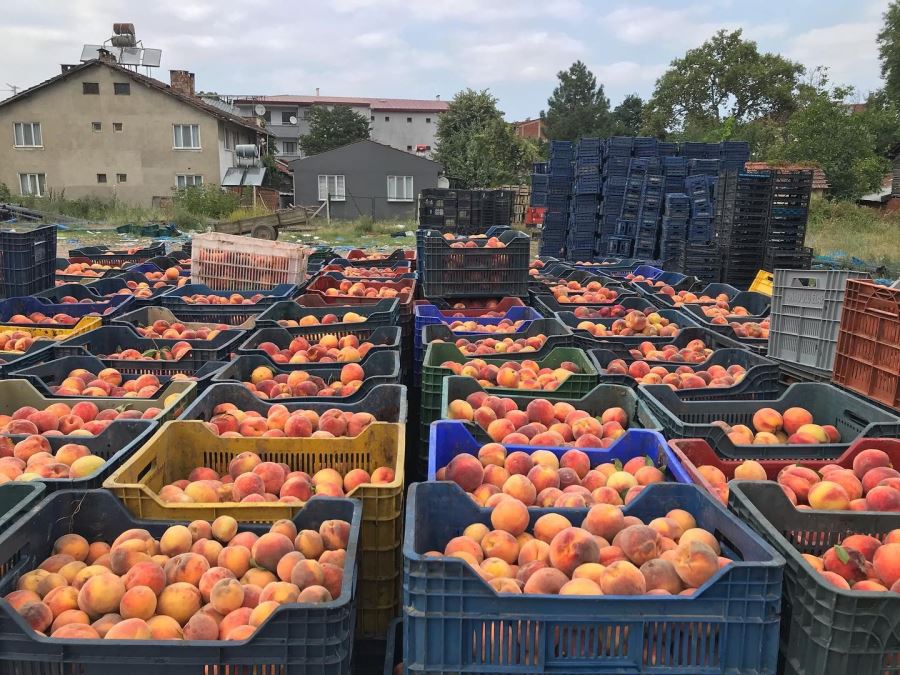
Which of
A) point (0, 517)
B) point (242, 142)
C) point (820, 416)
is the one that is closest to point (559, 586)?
point (0, 517)

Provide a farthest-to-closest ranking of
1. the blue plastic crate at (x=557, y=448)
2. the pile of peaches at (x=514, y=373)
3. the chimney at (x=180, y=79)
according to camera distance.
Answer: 1. the chimney at (x=180, y=79)
2. the pile of peaches at (x=514, y=373)
3. the blue plastic crate at (x=557, y=448)

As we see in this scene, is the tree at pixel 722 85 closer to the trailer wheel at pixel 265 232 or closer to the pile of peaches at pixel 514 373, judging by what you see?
the trailer wheel at pixel 265 232

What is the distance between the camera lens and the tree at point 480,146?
114 feet

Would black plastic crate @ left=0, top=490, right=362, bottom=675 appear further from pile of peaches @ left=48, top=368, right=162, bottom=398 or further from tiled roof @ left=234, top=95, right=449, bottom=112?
tiled roof @ left=234, top=95, right=449, bottom=112

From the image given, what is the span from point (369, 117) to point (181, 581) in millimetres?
66720

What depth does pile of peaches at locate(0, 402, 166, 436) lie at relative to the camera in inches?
119

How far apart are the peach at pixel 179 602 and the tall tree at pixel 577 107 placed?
58.9 metres

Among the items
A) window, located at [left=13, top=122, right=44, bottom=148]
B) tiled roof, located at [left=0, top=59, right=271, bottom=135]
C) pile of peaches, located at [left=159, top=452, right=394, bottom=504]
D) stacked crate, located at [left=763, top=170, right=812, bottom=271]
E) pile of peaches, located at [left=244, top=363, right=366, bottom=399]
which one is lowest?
pile of peaches, located at [left=159, top=452, right=394, bottom=504]

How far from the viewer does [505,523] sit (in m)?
2.18

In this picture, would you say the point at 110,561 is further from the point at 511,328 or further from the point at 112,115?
the point at 112,115

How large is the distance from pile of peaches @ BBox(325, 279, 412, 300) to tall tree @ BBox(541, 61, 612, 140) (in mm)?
53985

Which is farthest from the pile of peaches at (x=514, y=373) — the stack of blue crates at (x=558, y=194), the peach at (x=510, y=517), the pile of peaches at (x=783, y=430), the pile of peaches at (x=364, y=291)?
the stack of blue crates at (x=558, y=194)

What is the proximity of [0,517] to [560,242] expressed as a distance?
1483cm

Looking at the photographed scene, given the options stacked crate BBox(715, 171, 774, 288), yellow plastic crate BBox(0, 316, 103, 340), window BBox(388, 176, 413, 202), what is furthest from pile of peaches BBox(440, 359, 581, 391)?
window BBox(388, 176, 413, 202)
